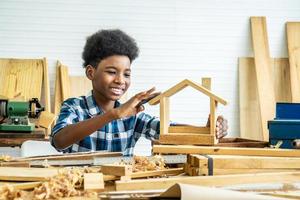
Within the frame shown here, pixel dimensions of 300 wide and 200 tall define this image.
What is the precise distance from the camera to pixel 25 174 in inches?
53.8

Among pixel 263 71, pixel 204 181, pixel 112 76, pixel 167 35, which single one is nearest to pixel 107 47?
pixel 112 76

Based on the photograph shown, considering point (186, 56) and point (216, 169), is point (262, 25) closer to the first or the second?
point (186, 56)

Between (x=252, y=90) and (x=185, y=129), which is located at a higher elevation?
(x=252, y=90)

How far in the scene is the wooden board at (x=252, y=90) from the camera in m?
4.75

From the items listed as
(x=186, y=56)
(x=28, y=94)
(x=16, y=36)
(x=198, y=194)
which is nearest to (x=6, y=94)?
(x=28, y=94)

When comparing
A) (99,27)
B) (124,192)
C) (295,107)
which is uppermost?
(99,27)

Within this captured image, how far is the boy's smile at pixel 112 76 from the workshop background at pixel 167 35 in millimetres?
2158

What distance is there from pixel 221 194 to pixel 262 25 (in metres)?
4.20

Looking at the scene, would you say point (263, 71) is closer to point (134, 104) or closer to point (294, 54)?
point (294, 54)

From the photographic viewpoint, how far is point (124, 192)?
1.13m

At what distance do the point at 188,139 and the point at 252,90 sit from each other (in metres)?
3.34

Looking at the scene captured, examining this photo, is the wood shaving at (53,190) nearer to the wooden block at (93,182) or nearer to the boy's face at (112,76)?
the wooden block at (93,182)

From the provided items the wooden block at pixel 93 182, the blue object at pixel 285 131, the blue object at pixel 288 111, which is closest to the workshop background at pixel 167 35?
the blue object at pixel 288 111

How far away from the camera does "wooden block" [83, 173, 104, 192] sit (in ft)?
3.98
